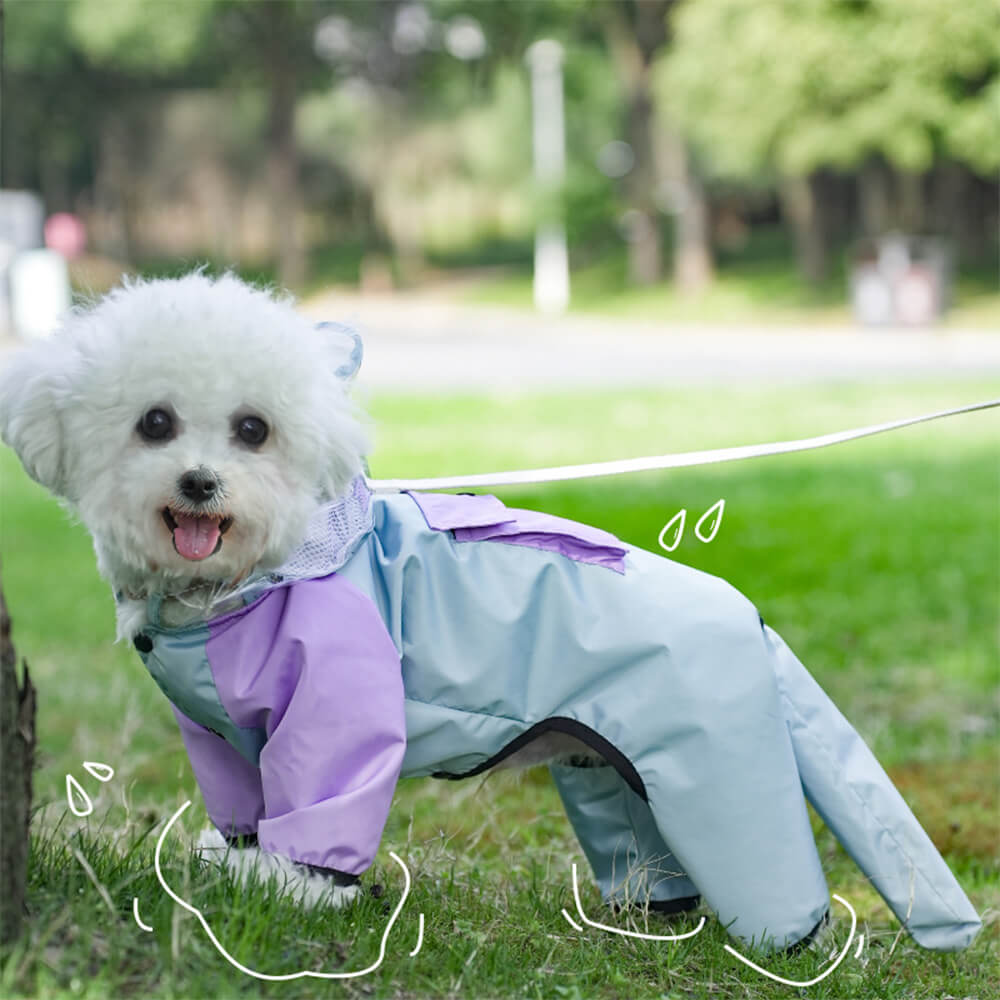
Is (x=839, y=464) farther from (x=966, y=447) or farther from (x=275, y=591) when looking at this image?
(x=275, y=591)

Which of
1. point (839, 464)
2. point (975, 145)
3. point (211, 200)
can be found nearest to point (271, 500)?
point (839, 464)

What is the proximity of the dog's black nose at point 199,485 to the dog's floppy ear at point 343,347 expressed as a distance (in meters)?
0.35

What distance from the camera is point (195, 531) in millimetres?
2455

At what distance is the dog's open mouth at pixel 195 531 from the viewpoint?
244 cm

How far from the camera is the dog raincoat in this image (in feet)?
8.25

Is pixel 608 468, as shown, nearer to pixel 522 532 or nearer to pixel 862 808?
pixel 522 532

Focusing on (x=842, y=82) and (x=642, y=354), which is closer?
(x=642, y=354)

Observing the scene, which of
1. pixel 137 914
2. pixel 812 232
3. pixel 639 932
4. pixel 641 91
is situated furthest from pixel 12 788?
pixel 641 91

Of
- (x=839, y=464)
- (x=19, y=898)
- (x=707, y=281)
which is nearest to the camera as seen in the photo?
(x=19, y=898)

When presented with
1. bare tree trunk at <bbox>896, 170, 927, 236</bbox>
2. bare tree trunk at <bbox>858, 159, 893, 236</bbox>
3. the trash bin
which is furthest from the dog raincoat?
bare tree trunk at <bbox>896, 170, 927, 236</bbox>

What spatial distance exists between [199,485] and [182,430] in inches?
4.8

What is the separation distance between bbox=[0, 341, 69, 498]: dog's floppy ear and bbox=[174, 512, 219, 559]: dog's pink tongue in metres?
0.24

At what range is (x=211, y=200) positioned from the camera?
48.2m

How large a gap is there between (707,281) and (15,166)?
25.6 meters
